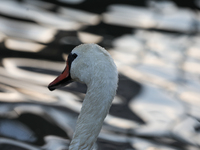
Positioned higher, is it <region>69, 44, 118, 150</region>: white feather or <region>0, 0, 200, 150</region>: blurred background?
<region>0, 0, 200, 150</region>: blurred background

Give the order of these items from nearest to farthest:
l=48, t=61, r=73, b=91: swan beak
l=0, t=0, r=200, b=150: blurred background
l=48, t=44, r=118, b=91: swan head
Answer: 1. l=48, t=44, r=118, b=91: swan head
2. l=48, t=61, r=73, b=91: swan beak
3. l=0, t=0, r=200, b=150: blurred background

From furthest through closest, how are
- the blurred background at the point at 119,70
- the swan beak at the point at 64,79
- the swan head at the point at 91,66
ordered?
the blurred background at the point at 119,70
the swan beak at the point at 64,79
the swan head at the point at 91,66

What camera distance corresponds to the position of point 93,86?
225cm

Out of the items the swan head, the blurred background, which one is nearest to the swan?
the swan head

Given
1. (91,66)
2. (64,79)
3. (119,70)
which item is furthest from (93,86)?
(119,70)

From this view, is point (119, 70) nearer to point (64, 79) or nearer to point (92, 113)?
point (64, 79)

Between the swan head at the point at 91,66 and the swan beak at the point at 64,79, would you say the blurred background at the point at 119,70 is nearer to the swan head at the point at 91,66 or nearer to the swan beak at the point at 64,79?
the swan beak at the point at 64,79

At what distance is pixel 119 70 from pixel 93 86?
2.69 m

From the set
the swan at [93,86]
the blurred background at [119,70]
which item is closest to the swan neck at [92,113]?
the swan at [93,86]

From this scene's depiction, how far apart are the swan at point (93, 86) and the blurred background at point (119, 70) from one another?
1098mm

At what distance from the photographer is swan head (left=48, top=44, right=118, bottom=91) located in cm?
220

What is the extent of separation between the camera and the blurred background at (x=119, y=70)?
3.70m

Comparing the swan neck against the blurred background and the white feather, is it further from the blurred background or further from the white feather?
the blurred background

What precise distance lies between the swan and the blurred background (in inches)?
43.2
